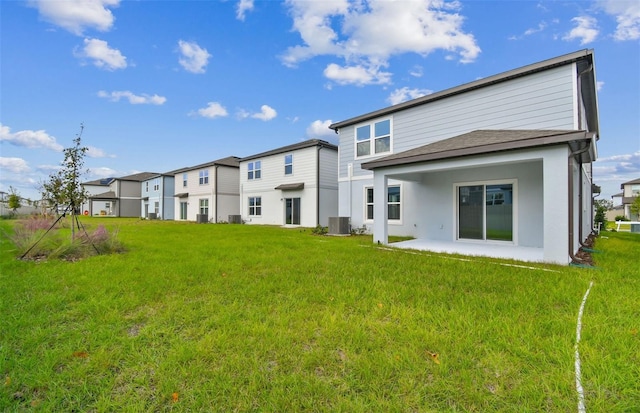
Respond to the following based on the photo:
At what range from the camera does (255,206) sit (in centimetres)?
2175

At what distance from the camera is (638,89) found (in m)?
11.8

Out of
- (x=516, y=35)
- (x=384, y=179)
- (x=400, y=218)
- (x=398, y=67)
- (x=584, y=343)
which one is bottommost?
(x=584, y=343)

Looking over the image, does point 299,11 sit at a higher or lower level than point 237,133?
higher

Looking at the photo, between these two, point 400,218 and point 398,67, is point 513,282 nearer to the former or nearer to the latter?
point 400,218

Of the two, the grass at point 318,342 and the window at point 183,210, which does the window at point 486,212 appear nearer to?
the grass at point 318,342

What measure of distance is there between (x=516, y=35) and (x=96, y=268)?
1538 cm

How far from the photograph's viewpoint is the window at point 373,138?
12.4 meters

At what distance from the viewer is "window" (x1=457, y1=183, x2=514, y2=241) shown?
9.19 meters

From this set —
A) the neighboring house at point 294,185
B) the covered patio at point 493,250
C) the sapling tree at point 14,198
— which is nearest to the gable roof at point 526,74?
the neighboring house at point 294,185

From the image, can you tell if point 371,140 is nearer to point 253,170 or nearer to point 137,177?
point 253,170

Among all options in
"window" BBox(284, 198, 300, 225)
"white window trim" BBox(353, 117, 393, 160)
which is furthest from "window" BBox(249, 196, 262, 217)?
"white window trim" BBox(353, 117, 393, 160)

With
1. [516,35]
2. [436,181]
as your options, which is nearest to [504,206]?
[436,181]

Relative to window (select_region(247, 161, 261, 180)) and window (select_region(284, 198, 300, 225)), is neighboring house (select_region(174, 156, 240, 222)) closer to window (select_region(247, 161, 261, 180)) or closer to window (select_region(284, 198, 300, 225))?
window (select_region(247, 161, 261, 180))

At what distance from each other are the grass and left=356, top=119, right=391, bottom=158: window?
821 cm
